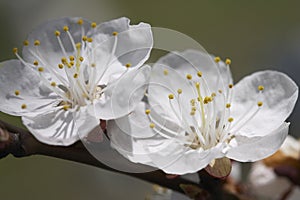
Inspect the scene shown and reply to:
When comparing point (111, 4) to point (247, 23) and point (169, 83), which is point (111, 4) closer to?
point (247, 23)

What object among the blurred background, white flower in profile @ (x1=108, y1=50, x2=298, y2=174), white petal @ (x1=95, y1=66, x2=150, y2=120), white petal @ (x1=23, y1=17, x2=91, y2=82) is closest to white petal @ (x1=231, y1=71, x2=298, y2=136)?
white flower in profile @ (x1=108, y1=50, x2=298, y2=174)

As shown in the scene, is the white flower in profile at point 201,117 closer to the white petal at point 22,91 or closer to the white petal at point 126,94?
the white petal at point 126,94

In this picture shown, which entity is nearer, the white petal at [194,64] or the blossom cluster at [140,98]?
the blossom cluster at [140,98]

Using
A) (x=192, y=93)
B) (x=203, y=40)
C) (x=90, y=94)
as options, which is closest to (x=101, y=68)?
(x=90, y=94)

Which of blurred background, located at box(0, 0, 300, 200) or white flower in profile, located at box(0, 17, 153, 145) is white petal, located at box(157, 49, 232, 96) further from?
blurred background, located at box(0, 0, 300, 200)

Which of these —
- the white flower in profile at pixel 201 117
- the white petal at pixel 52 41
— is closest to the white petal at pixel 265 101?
the white flower in profile at pixel 201 117

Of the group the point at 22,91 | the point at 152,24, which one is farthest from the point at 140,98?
the point at 152,24
